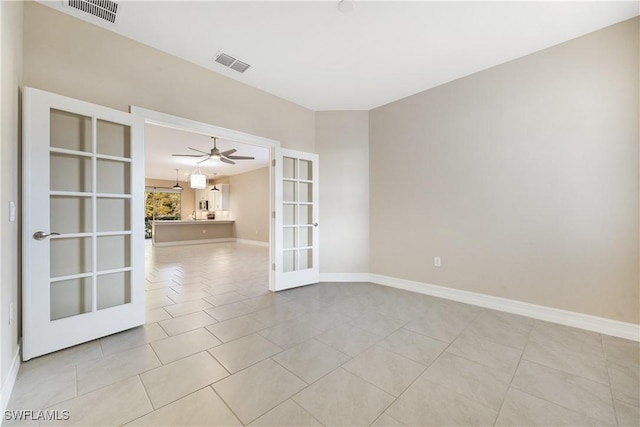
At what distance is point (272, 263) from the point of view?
3.62 metres

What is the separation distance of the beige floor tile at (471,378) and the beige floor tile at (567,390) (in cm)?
11

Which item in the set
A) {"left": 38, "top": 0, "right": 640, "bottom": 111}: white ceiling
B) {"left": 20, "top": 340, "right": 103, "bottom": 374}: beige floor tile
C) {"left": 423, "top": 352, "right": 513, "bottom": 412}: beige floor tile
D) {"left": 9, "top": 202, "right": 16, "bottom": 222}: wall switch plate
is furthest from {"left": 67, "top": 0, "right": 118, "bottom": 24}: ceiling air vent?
{"left": 423, "top": 352, "right": 513, "bottom": 412}: beige floor tile

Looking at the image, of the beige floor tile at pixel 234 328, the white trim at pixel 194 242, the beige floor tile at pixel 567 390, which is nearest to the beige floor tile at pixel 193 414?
the beige floor tile at pixel 234 328

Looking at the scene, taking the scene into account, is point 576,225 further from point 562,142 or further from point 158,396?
point 158,396

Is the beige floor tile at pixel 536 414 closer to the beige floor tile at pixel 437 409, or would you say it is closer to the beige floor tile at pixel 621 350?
the beige floor tile at pixel 437 409

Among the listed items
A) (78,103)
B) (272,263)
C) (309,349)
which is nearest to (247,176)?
(272,263)

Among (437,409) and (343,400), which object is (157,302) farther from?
(437,409)

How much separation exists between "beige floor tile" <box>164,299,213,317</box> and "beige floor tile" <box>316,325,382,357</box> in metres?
1.55

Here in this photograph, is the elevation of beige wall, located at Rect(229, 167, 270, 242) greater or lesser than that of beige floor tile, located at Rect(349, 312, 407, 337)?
greater

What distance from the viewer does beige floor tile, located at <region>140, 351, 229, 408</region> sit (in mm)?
1542

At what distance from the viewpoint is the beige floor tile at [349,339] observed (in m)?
2.08

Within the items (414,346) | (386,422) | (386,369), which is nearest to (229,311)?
(386,369)

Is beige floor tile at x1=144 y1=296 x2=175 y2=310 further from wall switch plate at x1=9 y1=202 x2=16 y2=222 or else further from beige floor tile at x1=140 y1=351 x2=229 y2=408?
wall switch plate at x1=9 y1=202 x2=16 y2=222

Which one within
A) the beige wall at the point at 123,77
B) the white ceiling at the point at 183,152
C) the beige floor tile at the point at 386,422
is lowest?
the beige floor tile at the point at 386,422
